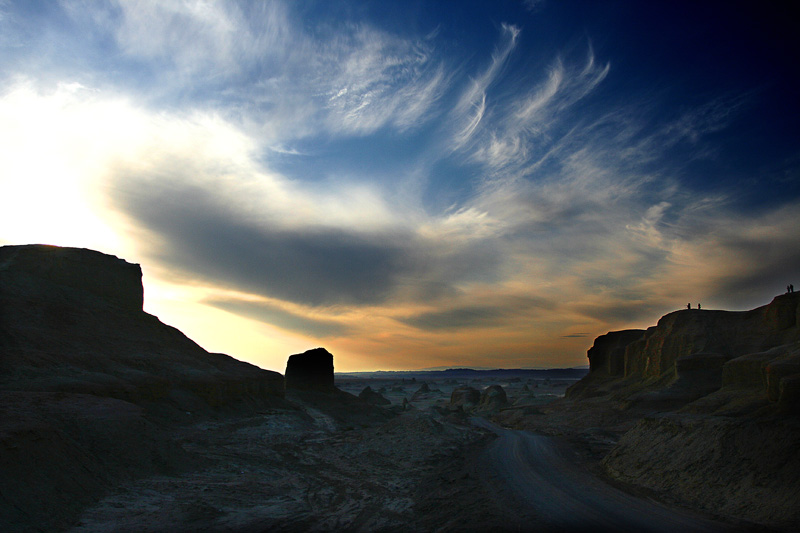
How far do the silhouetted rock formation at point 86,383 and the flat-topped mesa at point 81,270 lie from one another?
101 millimetres

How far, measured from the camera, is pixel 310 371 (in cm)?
6506

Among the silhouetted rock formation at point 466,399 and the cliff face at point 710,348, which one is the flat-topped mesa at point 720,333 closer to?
the cliff face at point 710,348

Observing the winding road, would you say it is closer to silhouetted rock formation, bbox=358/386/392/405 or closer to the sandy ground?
the sandy ground

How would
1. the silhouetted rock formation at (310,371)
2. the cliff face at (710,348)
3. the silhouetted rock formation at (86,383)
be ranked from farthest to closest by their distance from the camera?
the silhouetted rock formation at (310,371)
the cliff face at (710,348)
the silhouetted rock formation at (86,383)

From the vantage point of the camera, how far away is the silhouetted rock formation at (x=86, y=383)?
49.5 feet

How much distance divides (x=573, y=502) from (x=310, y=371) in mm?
52014

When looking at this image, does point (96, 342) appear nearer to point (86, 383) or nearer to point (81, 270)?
point (86, 383)

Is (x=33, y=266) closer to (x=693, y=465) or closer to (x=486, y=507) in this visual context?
(x=486, y=507)

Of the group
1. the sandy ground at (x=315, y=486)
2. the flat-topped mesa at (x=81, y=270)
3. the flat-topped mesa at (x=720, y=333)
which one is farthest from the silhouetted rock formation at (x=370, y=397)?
the flat-topped mesa at (x=720, y=333)

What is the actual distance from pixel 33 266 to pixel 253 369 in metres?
23.6

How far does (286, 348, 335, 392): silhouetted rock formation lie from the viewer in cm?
6444

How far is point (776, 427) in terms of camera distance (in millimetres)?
18328

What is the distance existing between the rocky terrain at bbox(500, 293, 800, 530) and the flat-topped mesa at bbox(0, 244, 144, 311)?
4524 cm

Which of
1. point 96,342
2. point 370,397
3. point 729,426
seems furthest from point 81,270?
point 729,426
